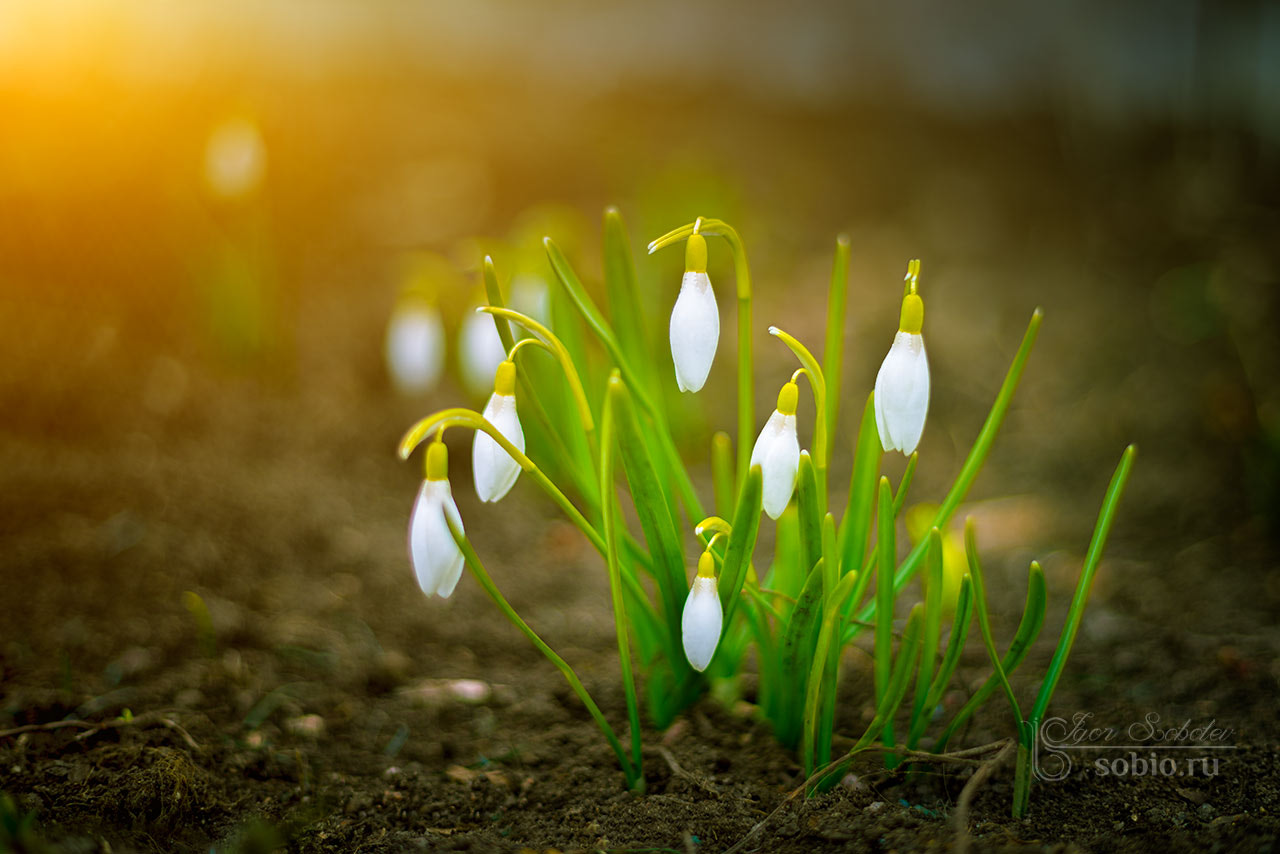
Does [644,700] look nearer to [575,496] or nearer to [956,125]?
[575,496]

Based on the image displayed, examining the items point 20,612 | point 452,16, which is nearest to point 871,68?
point 452,16

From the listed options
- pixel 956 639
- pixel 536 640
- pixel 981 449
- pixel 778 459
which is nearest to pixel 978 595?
pixel 956 639

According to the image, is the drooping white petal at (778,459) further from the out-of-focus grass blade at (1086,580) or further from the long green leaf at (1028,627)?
the out-of-focus grass blade at (1086,580)

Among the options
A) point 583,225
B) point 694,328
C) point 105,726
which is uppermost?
point 583,225

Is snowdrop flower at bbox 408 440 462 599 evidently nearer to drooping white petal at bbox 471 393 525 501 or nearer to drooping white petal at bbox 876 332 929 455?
drooping white petal at bbox 471 393 525 501

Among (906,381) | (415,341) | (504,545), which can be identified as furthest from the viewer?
(504,545)

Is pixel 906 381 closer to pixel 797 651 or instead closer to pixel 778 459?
pixel 778 459
